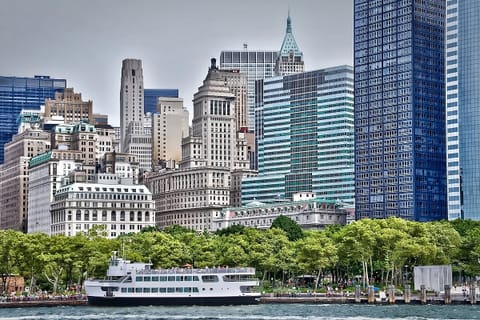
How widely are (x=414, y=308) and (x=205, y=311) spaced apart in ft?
117

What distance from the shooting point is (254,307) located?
19775 centimetres

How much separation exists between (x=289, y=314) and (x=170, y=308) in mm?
29111

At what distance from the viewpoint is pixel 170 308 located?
199 metres

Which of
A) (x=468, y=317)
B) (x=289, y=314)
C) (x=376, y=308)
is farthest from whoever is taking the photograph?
(x=376, y=308)

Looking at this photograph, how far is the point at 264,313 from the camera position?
181625 mm

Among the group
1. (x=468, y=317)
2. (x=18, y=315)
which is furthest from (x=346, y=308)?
(x=18, y=315)

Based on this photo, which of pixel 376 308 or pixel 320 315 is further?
pixel 376 308

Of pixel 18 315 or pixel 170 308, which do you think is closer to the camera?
pixel 18 315

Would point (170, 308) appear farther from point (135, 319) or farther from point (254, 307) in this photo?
point (135, 319)

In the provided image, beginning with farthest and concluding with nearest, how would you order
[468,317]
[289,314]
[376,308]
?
[376,308], [289,314], [468,317]

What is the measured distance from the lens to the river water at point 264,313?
170 meters

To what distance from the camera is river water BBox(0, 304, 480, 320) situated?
17038cm

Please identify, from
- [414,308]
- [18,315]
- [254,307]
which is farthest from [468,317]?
[18,315]

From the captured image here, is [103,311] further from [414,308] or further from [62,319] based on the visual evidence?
[414,308]
